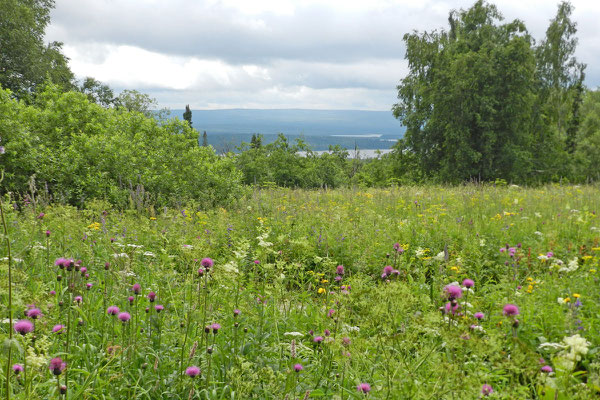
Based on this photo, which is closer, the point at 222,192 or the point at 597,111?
the point at 222,192

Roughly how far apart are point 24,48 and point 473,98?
81.9ft

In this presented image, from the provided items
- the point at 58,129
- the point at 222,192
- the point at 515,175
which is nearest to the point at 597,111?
the point at 515,175

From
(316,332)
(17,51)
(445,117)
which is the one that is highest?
(17,51)

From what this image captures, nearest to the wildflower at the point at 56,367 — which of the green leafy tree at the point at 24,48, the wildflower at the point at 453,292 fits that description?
the wildflower at the point at 453,292

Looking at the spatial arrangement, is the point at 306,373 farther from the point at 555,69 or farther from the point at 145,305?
the point at 555,69

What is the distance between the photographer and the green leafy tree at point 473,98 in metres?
23.0

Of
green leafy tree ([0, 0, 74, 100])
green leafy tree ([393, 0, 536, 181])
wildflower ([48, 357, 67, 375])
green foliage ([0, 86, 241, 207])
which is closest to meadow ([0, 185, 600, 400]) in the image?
wildflower ([48, 357, 67, 375])

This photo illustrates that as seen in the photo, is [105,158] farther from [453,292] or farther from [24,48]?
[24,48]

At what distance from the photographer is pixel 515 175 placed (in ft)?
81.3

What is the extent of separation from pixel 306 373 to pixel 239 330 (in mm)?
587

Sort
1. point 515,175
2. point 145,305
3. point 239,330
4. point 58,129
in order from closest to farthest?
point 239,330
point 145,305
point 58,129
point 515,175

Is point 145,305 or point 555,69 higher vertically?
point 555,69

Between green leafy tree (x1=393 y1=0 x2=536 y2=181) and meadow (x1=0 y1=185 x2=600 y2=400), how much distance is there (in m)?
18.0

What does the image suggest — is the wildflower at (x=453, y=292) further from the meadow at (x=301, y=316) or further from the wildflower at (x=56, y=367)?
the wildflower at (x=56, y=367)
